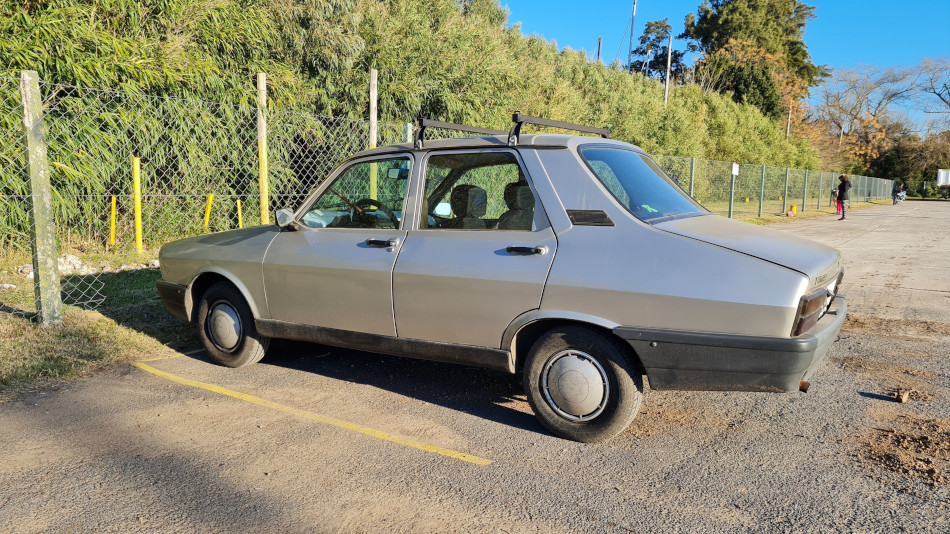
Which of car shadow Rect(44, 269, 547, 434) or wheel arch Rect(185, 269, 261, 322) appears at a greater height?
wheel arch Rect(185, 269, 261, 322)

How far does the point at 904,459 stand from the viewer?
3439 mm

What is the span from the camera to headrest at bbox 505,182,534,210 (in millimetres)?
3865

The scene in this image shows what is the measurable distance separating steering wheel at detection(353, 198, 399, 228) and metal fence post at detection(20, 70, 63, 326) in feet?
9.66

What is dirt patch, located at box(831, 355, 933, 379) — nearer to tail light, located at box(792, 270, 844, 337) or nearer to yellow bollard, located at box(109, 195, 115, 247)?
tail light, located at box(792, 270, 844, 337)

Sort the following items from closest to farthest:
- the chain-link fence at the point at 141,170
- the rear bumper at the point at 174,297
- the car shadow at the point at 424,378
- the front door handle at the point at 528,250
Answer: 1. the front door handle at the point at 528,250
2. the car shadow at the point at 424,378
3. the rear bumper at the point at 174,297
4. the chain-link fence at the point at 141,170

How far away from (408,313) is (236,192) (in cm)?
680

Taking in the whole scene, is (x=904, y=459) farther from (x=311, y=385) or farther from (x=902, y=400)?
(x=311, y=385)

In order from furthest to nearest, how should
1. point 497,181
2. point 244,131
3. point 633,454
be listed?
point 244,131 → point 497,181 → point 633,454

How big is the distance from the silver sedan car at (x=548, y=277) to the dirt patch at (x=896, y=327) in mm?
2689

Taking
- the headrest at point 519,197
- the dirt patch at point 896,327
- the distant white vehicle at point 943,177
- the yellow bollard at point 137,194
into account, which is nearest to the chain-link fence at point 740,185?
the dirt patch at point 896,327

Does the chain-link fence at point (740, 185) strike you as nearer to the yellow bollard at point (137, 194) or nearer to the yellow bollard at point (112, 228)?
the yellow bollard at point (137, 194)

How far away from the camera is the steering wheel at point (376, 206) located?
4359 mm

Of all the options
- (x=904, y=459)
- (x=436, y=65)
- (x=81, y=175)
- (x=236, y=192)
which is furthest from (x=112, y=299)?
(x=436, y=65)

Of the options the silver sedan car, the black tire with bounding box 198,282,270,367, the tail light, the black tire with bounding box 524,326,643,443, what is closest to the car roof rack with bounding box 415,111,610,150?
the silver sedan car
